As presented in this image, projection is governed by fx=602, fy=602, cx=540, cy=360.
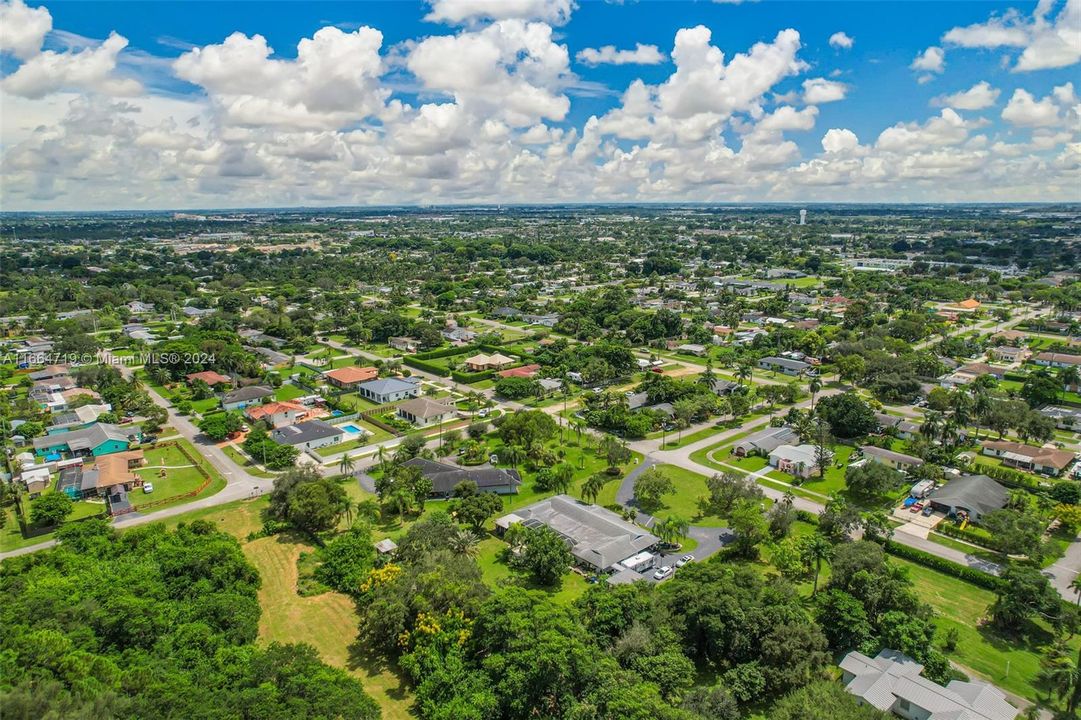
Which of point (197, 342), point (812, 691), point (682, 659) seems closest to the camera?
point (812, 691)

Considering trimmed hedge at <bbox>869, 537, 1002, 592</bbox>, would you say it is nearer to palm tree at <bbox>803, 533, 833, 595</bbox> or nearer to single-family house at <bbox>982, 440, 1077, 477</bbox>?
palm tree at <bbox>803, 533, 833, 595</bbox>

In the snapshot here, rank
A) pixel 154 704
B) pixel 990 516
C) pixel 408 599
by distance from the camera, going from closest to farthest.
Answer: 1. pixel 154 704
2. pixel 408 599
3. pixel 990 516

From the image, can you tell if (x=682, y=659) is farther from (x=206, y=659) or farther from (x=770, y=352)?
(x=770, y=352)

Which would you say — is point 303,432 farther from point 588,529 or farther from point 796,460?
point 796,460

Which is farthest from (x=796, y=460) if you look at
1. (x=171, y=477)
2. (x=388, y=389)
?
(x=171, y=477)

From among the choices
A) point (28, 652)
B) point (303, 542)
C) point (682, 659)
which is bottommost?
point (303, 542)

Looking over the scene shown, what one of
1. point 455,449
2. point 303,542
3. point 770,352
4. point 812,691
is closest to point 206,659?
point 303,542
